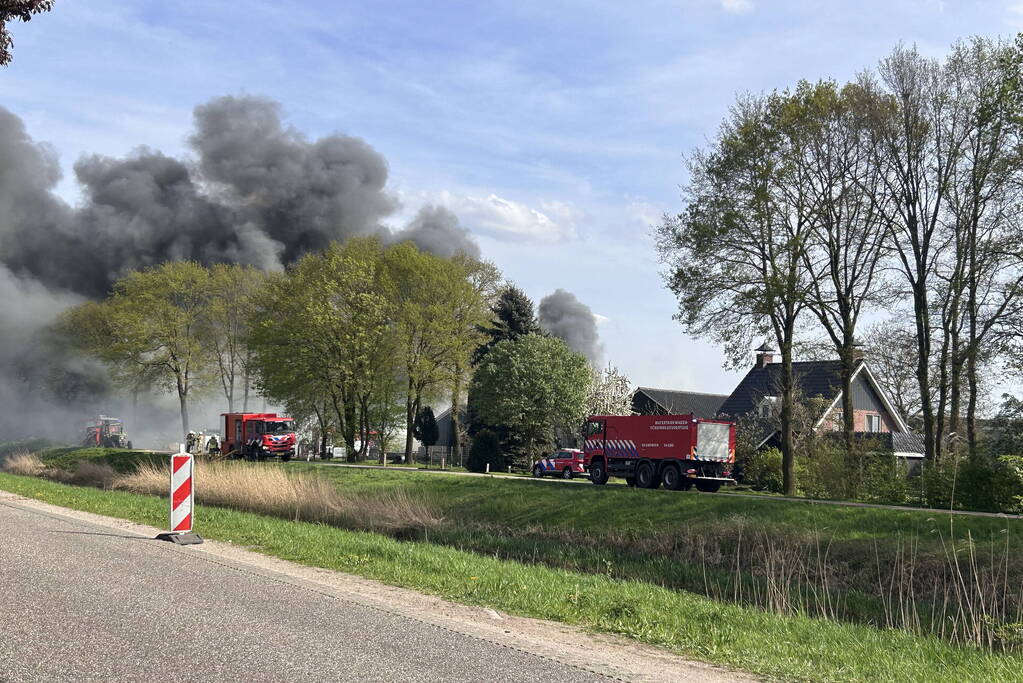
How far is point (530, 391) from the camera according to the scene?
4762 cm

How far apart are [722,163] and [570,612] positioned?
2339cm

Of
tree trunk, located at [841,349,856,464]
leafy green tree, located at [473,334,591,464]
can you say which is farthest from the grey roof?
tree trunk, located at [841,349,856,464]

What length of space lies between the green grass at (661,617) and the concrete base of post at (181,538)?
70 cm

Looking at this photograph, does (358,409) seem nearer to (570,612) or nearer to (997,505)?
(997,505)

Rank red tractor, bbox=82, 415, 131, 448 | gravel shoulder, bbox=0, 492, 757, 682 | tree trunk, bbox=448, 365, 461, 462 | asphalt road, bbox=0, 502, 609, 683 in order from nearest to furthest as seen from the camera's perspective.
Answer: asphalt road, bbox=0, 502, 609, 683
gravel shoulder, bbox=0, 492, 757, 682
tree trunk, bbox=448, 365, 461, 462
red tractor, bbox=82, 415, 131, 448

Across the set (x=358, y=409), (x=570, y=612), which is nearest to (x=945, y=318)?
(x=570, y=612)

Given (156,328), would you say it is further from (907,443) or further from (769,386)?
(907,443)

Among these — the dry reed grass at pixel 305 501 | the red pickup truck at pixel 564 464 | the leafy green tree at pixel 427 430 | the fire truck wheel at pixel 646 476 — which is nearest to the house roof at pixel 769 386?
the red pickup truck at pixel 564 464

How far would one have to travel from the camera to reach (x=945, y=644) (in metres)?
9.11

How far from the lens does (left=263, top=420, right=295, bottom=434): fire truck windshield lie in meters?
46.7

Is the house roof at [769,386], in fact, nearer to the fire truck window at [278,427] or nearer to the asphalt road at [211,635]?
the fire truck window at [278,427]

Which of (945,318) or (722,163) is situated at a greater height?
(722,163)

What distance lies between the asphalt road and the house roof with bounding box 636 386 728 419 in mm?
51058

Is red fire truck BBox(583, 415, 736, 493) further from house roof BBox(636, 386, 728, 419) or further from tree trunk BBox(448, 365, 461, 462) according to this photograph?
house roof BBox(636, 386, 728, 419)
